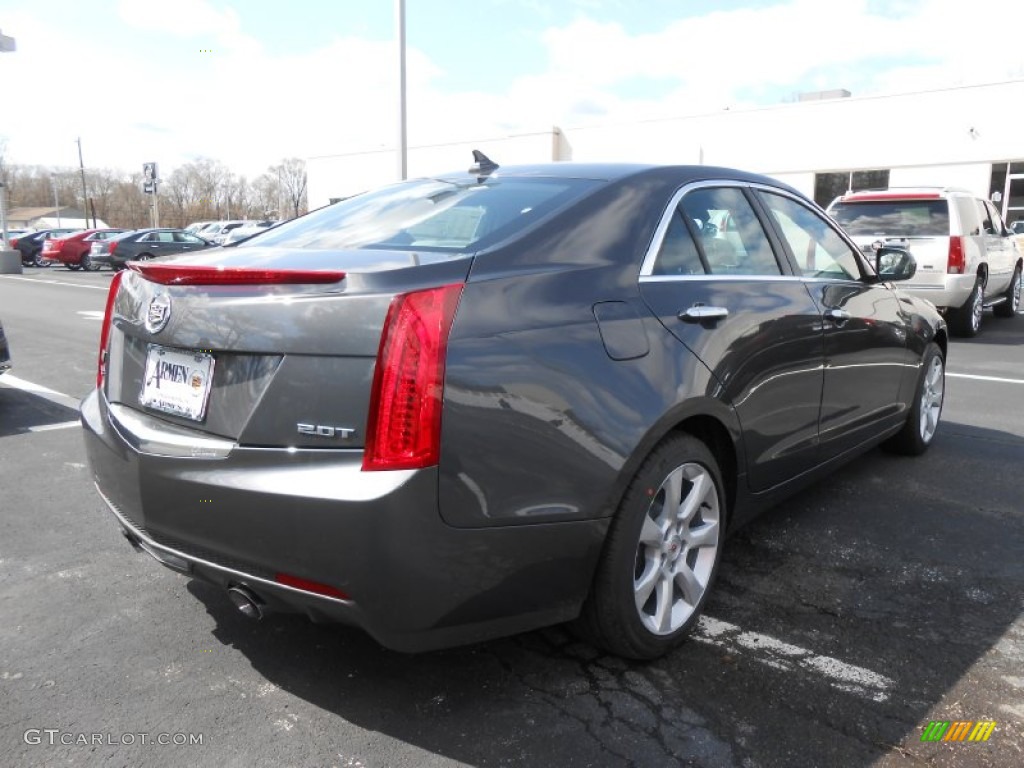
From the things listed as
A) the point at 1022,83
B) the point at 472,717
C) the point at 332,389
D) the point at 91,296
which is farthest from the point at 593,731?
the point at 1022,83

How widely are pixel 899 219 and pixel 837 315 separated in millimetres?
7493

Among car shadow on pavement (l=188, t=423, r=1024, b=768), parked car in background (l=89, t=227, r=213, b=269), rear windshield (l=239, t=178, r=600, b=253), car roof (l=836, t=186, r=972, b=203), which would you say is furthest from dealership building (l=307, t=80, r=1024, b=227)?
car shadow on pavement (l=188, t=423, r=1024, b=768)

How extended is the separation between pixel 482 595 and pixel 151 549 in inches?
42.6

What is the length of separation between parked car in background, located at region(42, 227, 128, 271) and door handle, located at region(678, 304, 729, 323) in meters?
29.3

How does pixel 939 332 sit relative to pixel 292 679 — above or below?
above

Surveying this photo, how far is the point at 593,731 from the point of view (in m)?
2.34

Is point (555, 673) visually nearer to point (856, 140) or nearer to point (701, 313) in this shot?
point (701, 313)

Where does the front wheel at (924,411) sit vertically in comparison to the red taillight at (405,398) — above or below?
below

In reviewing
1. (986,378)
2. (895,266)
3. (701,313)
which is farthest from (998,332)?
(701,313)

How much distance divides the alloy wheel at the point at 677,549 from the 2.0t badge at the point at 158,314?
156 centimetres

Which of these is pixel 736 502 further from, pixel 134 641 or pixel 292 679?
pixel 134 641

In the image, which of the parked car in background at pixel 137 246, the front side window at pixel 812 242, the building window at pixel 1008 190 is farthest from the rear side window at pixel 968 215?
the parked car in background at pixel 137 246

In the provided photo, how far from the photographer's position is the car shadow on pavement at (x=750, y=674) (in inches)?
90.3

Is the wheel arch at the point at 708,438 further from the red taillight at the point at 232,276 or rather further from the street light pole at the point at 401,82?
the street light pole at the point at 401,82
